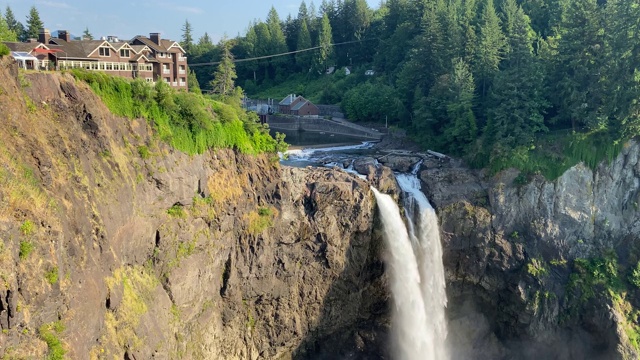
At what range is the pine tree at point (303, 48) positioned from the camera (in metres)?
86.5

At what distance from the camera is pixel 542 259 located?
118 feet

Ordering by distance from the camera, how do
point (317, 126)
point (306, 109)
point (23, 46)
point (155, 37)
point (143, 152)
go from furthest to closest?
point (306, 109), point (317, 126), point (155, 37), point (23, 46), point (143, 152)

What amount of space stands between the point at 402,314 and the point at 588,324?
40.2 feet

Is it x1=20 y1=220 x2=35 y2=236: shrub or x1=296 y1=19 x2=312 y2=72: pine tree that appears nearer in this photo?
x1=20 y1=220 x2=35 y2=236: shrub

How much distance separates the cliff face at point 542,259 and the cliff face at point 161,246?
5.86 metres

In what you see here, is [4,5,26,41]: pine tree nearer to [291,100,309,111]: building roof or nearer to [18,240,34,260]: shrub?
[291,100,309,111]: building roof

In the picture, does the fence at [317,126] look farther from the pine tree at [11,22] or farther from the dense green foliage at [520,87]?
the pine tree at [11,22]

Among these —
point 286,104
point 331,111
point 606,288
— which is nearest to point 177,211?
point 606,288

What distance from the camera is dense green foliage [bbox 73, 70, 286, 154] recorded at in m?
25.4

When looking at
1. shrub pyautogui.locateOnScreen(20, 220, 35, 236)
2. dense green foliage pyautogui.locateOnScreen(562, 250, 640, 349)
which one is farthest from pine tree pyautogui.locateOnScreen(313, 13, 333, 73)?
shrub pyautogui.locateOnScreen(20, 220, 35, 236)

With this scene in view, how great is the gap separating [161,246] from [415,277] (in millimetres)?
15987

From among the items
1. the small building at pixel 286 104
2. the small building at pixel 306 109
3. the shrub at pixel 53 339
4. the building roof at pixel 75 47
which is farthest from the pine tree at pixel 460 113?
the shrub at pixel 53 339

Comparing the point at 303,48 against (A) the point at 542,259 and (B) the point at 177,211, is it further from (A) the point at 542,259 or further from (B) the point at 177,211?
(B) the point at 177,211

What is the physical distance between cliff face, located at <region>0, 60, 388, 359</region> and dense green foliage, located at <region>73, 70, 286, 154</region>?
0.74m
